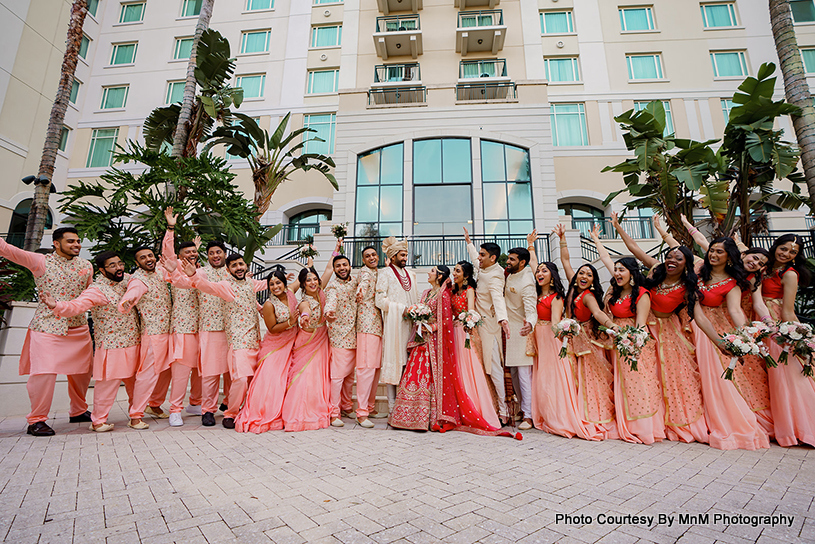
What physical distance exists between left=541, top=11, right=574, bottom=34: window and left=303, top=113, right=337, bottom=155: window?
446 inches

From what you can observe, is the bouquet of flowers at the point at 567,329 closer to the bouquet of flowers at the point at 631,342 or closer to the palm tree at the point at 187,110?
the bouquet of flowers at the point at 631,342

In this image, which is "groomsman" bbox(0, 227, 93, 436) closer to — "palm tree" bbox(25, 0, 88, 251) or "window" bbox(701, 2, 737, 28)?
"palm tree" bbox(25, 0, 88, 251)

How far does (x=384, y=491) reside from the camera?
2.60m

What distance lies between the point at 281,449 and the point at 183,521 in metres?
1.54

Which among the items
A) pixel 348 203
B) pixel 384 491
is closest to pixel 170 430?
pixel 384 491

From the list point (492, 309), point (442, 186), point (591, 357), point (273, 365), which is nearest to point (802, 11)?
point (442, 186)

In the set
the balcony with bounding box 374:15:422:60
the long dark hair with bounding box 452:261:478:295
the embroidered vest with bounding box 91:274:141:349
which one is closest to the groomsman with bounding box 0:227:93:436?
the embroidered vest with bounding box 91:274:141:349

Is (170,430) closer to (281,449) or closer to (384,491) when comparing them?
(281,449)

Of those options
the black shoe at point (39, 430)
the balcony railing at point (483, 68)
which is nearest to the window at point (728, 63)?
the balcony railing at point (483, 68)

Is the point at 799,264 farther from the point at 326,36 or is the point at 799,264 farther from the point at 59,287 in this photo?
the point at 326,36

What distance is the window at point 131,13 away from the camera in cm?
2086

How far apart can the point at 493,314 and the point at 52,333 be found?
499 centimetres

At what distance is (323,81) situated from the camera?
19312 mm

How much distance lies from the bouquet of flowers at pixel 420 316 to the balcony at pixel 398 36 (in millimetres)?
15237
